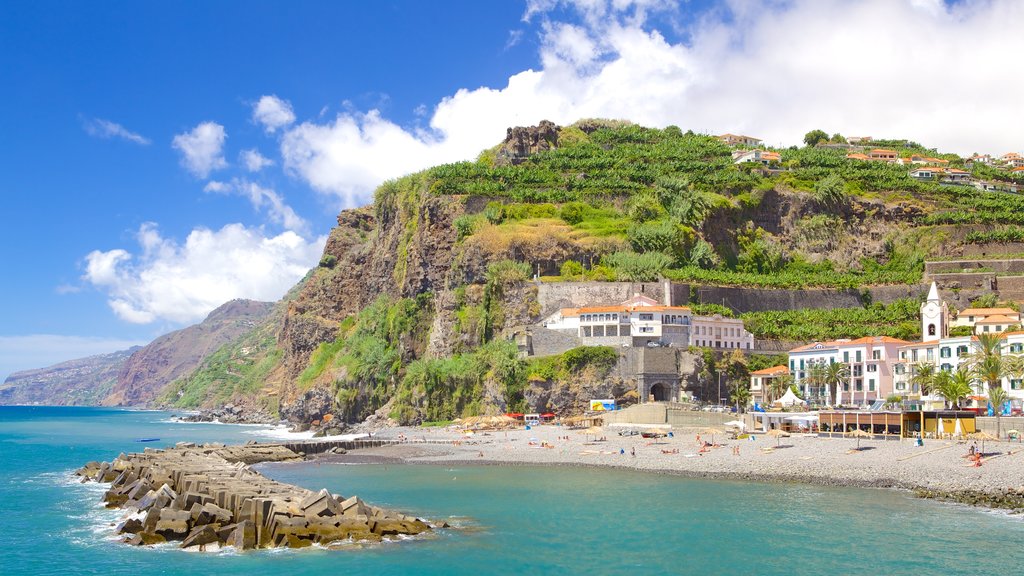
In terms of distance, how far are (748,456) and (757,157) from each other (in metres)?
66.1

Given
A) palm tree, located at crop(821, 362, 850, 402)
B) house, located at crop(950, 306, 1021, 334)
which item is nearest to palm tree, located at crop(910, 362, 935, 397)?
palm tree, located at crop(821, 362, 850, 402)

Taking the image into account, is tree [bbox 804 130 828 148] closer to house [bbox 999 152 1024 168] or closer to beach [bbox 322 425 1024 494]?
house [bbox 999 152 1024 168]

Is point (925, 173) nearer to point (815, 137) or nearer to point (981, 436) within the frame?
point (815, 137)

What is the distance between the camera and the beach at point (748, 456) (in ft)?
140

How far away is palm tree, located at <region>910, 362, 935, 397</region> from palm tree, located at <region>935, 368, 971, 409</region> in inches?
98.9

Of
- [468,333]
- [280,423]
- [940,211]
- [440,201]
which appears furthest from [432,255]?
[940,211]

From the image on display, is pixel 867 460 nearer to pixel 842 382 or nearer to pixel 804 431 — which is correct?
pixel 804 431

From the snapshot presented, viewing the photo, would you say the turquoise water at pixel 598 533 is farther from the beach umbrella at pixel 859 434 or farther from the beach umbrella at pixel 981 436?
the beach umbrella at pixel 859 434

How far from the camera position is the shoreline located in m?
40.9

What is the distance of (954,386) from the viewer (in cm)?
5525

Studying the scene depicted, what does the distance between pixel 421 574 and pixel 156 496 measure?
1467 cm

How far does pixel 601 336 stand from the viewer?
237 feet

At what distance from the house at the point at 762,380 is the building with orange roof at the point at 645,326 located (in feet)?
13.6

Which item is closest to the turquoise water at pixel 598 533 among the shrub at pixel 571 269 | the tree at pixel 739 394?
the tree at pixel 739 394
